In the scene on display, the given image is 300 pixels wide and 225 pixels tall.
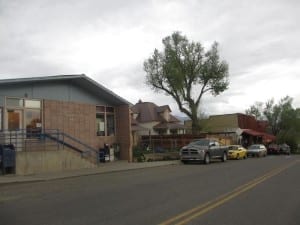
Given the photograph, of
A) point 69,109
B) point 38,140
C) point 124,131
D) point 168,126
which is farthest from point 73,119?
point 168,126

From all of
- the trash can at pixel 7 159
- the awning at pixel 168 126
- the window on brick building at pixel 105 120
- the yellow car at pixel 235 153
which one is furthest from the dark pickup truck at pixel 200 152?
the awning at pixel 168 126

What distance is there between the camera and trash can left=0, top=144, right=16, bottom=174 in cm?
2097

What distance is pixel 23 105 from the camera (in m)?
25.2

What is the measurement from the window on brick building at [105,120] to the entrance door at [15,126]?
706 cm

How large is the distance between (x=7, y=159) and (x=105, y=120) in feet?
38.0

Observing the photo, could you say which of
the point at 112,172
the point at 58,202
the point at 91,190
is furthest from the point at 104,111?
the point at 58,202

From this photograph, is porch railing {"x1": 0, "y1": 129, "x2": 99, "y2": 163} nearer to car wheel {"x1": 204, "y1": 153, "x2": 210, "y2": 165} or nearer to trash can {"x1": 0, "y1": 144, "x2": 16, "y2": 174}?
trash can {"x1": 0, "y1": 144, "x2": 16, "y2": 174}

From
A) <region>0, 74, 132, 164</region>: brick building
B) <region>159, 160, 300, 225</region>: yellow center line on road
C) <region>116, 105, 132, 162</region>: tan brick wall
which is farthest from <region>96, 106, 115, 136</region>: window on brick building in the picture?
<region>159, 160, 300, 225</region>: yellow center line on road

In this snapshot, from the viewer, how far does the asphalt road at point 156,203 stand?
30.0ft

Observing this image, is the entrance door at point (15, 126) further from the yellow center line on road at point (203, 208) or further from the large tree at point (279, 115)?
the large tree at point (279, 115)

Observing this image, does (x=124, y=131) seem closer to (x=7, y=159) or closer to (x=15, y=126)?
(x=15, y=126)

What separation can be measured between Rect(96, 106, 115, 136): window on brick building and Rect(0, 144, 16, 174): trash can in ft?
33.1

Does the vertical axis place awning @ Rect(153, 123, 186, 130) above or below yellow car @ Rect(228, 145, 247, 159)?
above

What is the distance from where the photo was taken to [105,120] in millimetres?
32000
